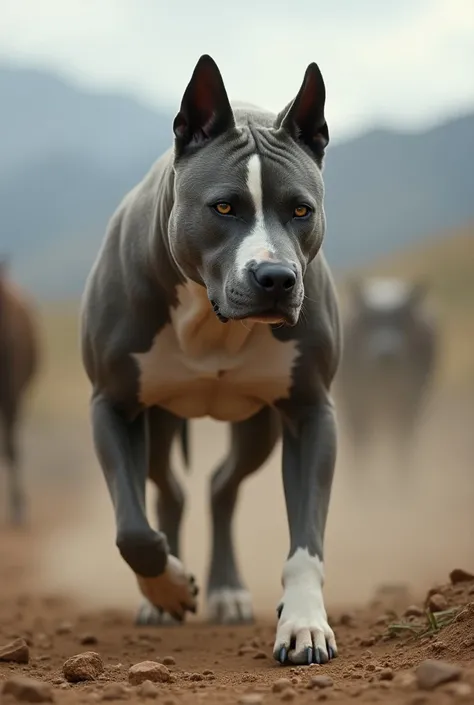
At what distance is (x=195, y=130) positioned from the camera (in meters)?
4.69

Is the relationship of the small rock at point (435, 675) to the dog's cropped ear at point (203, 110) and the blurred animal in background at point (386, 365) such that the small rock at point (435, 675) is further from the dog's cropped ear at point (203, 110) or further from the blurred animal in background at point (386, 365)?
the blurred animal in background at point (386, 365)

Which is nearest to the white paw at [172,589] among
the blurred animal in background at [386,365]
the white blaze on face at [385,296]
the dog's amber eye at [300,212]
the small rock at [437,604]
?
the small rock at [437,604]

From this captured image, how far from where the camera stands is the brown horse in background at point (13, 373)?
13547mm

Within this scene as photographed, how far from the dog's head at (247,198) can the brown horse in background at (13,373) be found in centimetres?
924

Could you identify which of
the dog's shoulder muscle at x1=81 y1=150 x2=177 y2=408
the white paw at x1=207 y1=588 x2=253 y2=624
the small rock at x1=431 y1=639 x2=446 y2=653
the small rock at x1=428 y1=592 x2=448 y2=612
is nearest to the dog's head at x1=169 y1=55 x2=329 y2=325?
the dog's shoulder muscle at x1=81 y1=150 x2=177 y2=408

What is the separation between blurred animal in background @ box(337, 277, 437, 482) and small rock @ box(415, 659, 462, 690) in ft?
38.6

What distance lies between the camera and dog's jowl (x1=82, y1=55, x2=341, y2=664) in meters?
4.33

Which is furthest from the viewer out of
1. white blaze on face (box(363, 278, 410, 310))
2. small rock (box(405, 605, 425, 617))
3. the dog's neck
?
white blaze on face (box(363, 278, 410, 310))

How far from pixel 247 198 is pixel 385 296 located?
11.3 m

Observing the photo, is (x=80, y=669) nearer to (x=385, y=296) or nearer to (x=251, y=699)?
(x=251, y=699)

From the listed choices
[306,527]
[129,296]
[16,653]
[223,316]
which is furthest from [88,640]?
[223,316]

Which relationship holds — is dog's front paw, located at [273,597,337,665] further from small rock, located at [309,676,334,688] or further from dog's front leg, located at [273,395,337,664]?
small rock, located at [309,676,334,688]

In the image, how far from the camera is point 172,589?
16.7 ft

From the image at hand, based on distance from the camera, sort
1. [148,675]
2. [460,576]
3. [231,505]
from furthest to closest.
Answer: [231,505] < [460,576] < [148,675]
